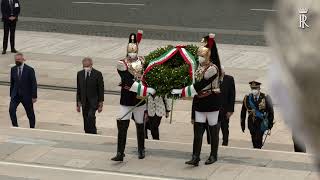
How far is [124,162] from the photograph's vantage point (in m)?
9.55

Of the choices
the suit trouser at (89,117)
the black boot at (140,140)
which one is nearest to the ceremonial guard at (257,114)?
the black boot at (140,140)

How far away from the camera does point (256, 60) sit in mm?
17500

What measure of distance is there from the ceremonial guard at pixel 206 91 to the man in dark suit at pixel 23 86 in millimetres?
3847

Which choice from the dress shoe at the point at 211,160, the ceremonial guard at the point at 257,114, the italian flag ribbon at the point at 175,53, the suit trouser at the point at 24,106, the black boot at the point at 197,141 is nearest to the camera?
the italian flag ribbon at the point at 175,53

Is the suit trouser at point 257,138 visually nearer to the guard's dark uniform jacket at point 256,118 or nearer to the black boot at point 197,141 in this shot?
the guard's dark uniform jacket at point 256,118

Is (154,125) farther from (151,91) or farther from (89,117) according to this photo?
(151,91)

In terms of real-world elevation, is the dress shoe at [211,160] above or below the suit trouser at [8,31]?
below

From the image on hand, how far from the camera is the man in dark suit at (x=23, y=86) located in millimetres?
11938

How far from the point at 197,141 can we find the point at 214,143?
11.4 inches

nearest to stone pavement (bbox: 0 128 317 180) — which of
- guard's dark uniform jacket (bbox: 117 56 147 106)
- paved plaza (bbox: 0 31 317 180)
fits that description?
paved plaza (bbox: 0 31 317 180)

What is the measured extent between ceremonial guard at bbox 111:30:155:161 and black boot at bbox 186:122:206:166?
719 mm

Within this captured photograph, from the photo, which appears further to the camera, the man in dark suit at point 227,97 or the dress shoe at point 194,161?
the man in dark suit at point 227,97

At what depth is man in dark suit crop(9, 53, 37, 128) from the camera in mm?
11938

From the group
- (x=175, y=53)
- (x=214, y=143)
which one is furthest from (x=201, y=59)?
(x=214, y=143)
